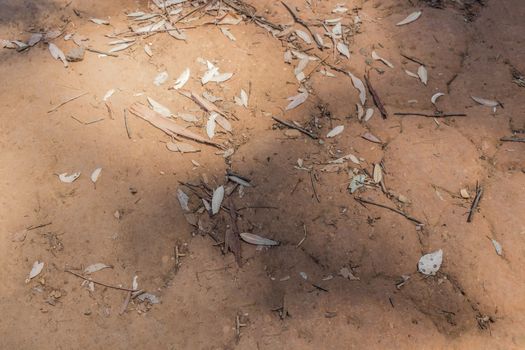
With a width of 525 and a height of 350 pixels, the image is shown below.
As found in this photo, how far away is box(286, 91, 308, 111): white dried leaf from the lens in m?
2.01

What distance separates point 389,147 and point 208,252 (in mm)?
870

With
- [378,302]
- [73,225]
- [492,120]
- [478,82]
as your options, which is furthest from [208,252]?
[478,82]

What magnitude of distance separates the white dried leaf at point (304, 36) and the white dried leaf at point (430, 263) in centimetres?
119

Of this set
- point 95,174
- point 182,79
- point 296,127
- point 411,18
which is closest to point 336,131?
point 296,127

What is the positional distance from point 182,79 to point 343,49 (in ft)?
2.65

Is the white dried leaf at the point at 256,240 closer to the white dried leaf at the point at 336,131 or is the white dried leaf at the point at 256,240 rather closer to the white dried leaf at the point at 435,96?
the white dried leaf at the point at 336,131

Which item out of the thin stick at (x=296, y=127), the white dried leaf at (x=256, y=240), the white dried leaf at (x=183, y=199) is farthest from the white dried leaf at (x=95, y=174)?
the thin stick at (x=296, y=127)

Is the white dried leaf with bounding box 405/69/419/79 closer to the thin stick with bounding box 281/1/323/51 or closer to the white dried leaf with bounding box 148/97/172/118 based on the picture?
the thin stick with bounding box 281/1/323/51

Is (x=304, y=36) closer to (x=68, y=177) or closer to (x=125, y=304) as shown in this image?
(x=68, y=177)

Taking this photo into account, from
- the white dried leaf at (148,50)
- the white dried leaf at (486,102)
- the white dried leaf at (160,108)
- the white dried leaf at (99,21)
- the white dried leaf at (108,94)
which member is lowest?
the white dried leaf at (486,102)

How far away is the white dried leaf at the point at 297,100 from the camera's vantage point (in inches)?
79.0

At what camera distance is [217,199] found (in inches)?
68.4

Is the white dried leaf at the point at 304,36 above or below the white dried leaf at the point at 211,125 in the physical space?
above

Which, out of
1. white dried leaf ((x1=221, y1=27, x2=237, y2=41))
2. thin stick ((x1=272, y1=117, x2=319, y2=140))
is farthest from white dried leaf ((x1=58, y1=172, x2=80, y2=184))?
white dried leaf ((x1=221, y1=27, x2=237, y2=41))
